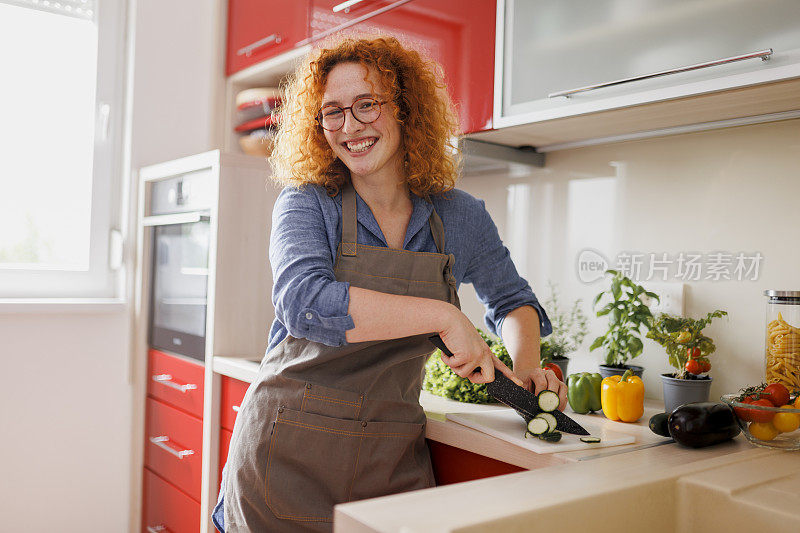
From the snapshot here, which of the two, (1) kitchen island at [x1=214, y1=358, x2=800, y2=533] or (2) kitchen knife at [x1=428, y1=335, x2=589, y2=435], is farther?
(2) kitchen knife at [x1=428, y1=335, x2=589, y2=435]

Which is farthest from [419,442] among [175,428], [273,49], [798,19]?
[273,49]

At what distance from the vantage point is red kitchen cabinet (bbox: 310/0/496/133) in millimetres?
1618

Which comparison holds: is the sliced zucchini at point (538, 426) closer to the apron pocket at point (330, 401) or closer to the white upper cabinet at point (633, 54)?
the apron pocket at point (330, 401)

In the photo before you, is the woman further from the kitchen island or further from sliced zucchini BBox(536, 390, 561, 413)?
the kitchen island

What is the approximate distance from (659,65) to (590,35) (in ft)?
0.59

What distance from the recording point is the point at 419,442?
1.34 m

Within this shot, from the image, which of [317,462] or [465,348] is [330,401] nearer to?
[317,462]

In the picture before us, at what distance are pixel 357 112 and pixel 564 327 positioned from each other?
892mm

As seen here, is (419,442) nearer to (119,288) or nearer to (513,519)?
(513,519)

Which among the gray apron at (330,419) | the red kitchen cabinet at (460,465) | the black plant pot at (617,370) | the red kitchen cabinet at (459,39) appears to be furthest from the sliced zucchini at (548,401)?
the red kitchen cabinet at (459,39)

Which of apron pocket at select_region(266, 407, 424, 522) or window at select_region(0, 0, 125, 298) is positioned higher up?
window at select_region(0, 0, 125, 298)

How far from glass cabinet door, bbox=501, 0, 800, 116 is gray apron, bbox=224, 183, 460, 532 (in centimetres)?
49

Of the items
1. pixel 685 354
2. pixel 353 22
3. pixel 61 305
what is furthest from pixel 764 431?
pixel 61 305

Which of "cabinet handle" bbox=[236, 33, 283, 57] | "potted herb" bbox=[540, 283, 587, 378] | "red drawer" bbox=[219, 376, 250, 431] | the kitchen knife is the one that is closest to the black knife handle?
Result: the kitchen knife
